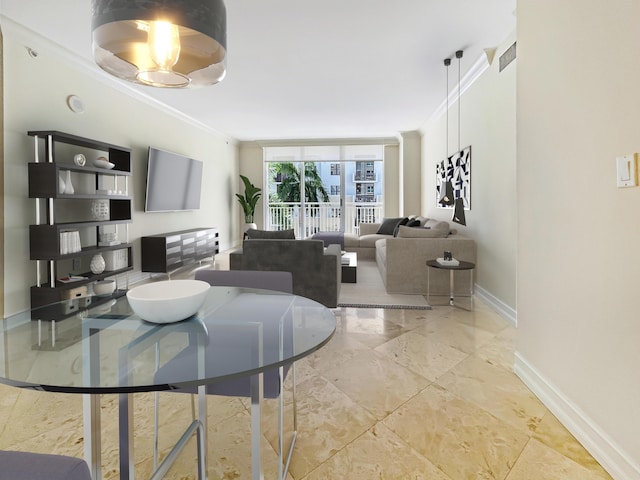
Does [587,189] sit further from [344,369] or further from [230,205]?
[230,205]

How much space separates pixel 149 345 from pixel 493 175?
11.6 ft

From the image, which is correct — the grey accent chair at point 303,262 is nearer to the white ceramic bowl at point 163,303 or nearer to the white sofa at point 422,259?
the white sofa at point 422,259

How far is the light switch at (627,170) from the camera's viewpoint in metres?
1.25

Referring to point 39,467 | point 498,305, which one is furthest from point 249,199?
point 39,467

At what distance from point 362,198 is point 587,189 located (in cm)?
683

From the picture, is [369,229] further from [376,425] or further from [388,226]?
[376,425]

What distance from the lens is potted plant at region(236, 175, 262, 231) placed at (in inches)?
317

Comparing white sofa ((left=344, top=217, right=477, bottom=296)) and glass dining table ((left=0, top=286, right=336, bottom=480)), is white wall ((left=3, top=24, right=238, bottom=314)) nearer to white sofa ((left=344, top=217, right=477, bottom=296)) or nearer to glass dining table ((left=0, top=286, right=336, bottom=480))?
glass dining table ((left=0, top=286, right=336, bottom=480))

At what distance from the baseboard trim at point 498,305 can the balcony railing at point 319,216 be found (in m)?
4.45

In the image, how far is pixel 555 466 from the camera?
4.66 feet

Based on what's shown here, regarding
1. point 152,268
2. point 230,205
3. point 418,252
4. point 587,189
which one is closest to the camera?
point 587,189

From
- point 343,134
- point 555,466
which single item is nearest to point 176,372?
point 555,466

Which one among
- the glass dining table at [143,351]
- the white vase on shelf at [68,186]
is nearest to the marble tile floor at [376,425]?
Answer: the glass dining table at [143,351]

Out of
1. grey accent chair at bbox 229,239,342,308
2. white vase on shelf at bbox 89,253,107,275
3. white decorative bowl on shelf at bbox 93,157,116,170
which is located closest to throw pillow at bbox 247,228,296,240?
grey accent chair at bbox 229,239,342,308
